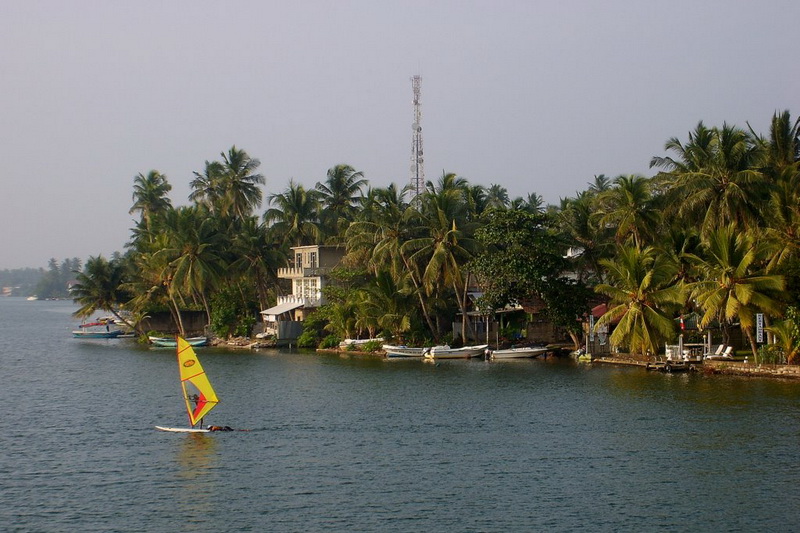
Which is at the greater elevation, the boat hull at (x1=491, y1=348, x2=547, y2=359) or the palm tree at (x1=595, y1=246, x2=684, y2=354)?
the palm tree at (x1=595, y1=246, x2=684, y2=354)

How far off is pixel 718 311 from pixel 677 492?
25.7 metres

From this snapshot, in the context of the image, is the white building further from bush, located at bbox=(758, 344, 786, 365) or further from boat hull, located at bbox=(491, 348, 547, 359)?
bush, located at bbox=(758, 344, 786, 365)

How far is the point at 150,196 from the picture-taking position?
106 meters

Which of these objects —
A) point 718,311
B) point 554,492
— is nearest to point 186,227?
point 718,311

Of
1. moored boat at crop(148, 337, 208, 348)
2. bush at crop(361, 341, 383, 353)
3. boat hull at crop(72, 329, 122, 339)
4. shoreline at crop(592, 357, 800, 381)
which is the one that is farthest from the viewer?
boat hull at crop(72, 329, 122, 339)

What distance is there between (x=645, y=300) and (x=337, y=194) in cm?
4243

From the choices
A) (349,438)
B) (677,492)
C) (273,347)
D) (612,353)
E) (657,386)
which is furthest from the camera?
(273,347)

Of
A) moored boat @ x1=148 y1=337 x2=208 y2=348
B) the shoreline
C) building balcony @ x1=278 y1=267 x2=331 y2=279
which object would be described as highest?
building balcony @ x1=278 y1=267 x2=331 y2=279

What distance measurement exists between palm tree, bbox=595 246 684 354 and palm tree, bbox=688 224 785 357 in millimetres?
3416

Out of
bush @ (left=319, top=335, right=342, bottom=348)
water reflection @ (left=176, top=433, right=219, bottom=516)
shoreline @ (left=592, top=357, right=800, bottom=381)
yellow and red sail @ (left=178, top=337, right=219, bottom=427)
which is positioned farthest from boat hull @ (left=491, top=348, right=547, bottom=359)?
water reflection @ (left=176, top=433, right=219, bottom=516)

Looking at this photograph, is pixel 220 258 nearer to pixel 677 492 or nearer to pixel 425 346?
pixel 425 346

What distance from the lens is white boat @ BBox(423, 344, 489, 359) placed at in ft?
214

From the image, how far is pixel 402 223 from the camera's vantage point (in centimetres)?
6969

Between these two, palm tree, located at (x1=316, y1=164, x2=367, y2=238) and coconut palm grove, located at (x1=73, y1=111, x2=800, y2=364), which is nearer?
coconut palm grove, located at (x1=73, y1=111, x2=800, y2=364)
